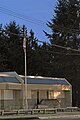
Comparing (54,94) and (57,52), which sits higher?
(57,52)

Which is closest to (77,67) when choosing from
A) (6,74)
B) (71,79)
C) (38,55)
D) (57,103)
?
(71,79)

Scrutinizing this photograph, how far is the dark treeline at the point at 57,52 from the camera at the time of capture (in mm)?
77938

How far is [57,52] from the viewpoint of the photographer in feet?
261

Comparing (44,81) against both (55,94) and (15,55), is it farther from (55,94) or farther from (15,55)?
(15,55)

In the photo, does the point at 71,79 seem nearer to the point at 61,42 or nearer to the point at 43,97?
the point at 61,42

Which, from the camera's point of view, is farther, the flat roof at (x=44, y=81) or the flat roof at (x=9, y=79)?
the flat roof at (x=44, y=81)

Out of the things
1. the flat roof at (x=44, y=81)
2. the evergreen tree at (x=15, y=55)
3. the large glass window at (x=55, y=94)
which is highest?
the evergreen tree at (x=15, y=55)

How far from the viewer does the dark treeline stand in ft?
256

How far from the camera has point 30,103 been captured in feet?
195

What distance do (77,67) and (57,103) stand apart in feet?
53.8

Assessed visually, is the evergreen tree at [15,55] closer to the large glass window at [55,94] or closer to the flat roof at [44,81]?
the flat roof at [44,81]

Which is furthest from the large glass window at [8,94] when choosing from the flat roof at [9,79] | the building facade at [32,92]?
the flat roof at [9,79]

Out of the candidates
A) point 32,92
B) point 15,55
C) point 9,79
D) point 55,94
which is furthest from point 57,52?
point 9,79

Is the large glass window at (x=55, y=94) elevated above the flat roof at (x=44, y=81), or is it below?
below
